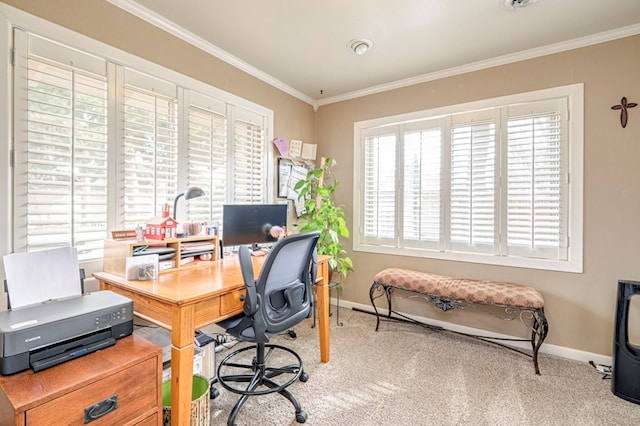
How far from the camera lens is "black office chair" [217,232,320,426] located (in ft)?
5.04

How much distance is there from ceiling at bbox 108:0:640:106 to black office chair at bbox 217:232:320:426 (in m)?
1.59

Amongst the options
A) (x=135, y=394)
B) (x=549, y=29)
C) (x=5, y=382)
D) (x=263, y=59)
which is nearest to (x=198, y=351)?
(x=135, y=394)

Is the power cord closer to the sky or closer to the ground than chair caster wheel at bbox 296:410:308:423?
closer to the ground

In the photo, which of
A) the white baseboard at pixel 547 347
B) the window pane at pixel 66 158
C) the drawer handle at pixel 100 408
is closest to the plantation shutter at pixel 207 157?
the window pane at pixel 66 158

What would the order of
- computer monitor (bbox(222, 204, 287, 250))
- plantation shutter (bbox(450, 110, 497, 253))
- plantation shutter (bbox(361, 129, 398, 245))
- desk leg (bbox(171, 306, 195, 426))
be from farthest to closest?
plantation shutter (bbox(361, 129, 398, 245))
plantation shutter (bbox(450, 110, 497, 253))
computer monitor (bbox(222, 204, 287, 250))
desk leg (bbox(171, 306, 195, 426))

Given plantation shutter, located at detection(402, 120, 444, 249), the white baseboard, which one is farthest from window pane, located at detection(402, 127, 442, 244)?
the white baseboard

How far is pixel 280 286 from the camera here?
165 centimetres

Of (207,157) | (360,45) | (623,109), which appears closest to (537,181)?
(623,109)

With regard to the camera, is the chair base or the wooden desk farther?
the chair base

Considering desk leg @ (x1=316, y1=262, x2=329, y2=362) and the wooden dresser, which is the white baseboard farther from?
the wooden dresser

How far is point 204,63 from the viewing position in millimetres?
2420

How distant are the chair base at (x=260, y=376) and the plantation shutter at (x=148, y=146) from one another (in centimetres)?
120

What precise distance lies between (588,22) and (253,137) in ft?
9.25

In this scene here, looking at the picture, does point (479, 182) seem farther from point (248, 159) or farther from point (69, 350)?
point (69, 350)
